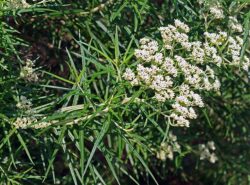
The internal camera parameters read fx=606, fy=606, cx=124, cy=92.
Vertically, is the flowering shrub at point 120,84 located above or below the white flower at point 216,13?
below

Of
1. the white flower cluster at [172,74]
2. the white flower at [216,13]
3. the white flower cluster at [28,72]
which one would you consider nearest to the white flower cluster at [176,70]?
the white flower cluster at [172,74]

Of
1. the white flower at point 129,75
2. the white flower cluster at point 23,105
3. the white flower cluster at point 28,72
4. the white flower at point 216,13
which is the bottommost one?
the white flower cluster at point 23,105

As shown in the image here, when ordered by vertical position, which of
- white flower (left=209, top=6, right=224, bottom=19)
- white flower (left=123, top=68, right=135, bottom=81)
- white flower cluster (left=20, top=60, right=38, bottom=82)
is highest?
white flower (left=209, top=6, right=224, bottom=19)

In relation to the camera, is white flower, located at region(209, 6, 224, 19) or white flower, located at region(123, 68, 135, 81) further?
white flower, located at region(209, 6, 224, 19)

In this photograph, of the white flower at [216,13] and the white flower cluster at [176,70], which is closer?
the white flower cluster at [176,70]

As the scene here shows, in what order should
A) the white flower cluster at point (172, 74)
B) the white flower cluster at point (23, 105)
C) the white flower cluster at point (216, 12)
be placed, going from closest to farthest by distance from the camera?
the white flower cluster at point (172, 74) < the white flower cluster at point (23, 105) < the white flower cluster at point (216, 12)

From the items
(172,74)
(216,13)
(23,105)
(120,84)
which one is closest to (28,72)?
(23,105)

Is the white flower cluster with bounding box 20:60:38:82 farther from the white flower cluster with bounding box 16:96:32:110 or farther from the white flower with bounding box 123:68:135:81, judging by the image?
the white flower with bounding box 123:68:135:81

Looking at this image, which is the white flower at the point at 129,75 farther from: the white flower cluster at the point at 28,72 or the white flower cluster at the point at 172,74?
the white flower cluster at the point at 28,72

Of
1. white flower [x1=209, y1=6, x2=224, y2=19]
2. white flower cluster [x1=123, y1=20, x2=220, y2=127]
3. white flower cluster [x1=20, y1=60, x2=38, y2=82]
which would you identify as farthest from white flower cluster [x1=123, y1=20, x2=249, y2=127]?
white flower cluster [x1=20, y1=60, x2=38, y2=82]

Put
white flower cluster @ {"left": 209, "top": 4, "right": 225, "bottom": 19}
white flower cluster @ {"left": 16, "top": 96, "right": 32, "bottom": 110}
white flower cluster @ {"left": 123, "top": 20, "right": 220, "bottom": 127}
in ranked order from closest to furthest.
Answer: white flower cluster @ {"left": 123, "top": 20, "right": 220, "bottom": 127} → white flower cluster @ {"left": 16, "top": 96, "right": 32, "bottom": 110} → white flower cluster @ {"left": 209, "top": 4, "right": 225, "bottom": 19}
